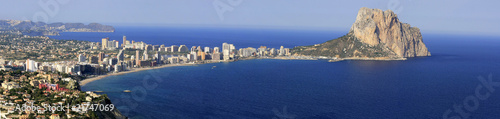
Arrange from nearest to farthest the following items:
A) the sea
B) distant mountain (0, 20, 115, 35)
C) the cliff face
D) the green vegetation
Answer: the sea → the green vegetation → the cliff face → distant mountain (0, 20, 115, 35)

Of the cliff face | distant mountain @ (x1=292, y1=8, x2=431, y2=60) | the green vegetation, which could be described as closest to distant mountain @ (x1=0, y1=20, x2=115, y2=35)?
the green vegetation

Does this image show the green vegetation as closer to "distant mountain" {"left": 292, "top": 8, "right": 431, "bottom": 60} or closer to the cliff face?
"distant mountain" {"left": 292, "top": 8, "right": 431, "bottom": 60}

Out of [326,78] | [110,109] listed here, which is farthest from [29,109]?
[326,78]

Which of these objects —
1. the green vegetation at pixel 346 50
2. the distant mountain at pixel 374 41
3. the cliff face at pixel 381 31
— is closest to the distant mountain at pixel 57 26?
the green vegetation at pixel 346 50

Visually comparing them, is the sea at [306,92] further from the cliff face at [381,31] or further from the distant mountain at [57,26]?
the distant mountain at [57,26]

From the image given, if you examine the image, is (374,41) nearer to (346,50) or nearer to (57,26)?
(346,50)

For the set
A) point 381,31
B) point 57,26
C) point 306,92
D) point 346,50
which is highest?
point 57,26

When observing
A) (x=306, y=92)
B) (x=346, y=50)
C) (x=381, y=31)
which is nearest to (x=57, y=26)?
(x=346, y=50)
